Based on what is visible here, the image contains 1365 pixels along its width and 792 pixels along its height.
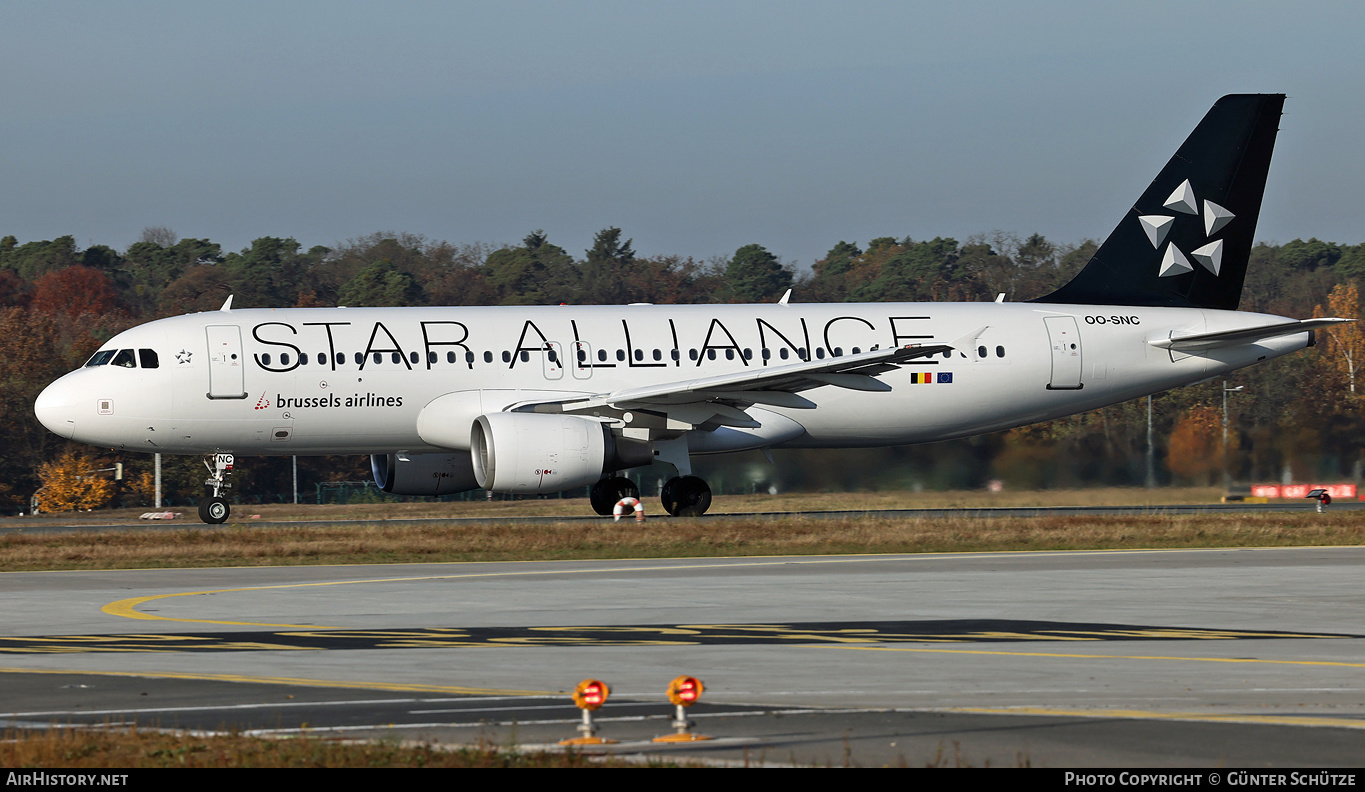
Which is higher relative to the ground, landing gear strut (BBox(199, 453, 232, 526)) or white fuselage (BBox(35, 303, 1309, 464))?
white fuselage (BBox(35, 303, 1309, 464))

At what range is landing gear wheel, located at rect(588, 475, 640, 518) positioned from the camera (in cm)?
3528

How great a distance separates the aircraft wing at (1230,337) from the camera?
35.7 m

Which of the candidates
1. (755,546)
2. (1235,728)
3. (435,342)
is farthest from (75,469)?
(1235,728)

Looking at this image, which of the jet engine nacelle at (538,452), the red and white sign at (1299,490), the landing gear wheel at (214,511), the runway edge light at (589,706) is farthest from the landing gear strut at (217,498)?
the runway edge light at (589,706)

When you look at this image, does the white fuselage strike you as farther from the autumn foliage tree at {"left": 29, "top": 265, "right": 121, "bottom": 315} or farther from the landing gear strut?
the autumn foliage tree at {"left": 29, "top": 265, "right": 121, "bottom": 315}

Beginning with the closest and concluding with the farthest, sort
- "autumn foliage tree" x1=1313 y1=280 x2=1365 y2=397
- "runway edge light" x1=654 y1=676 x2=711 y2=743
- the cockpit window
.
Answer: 1. "runway edge light" x1=654 y1=676 x2=711 y2=743
2. the cockpit window
3. "autumn foliage tree" x1=1313 y1=280 x2=1365 y2=397

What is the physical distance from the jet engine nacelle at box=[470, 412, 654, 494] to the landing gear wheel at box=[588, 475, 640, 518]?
9.06 feet

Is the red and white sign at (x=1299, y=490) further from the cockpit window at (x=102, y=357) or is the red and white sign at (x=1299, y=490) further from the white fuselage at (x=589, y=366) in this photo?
the cockpit window at (x=102, y=357)

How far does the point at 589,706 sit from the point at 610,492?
25.6 metres

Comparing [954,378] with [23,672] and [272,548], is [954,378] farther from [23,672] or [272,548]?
[23,672]

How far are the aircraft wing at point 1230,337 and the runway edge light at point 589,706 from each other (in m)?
28.7

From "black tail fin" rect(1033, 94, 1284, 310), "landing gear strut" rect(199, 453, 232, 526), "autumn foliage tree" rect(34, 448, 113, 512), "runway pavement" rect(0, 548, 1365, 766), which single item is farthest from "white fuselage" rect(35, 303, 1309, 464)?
"autumn foliage tree" rect(34, 448, 113, 512)

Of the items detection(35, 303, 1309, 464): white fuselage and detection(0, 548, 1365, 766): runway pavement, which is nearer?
detection(0, 548, 1365, 766): runway pavement

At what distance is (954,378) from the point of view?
35.9 m
